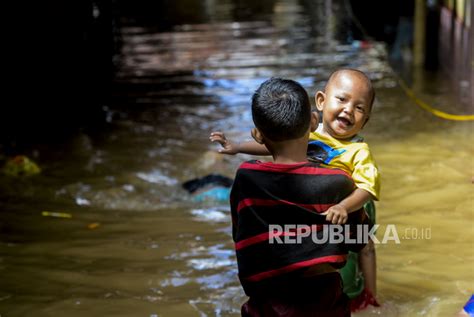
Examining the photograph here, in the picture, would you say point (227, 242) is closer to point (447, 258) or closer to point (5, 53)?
point (447, 258)

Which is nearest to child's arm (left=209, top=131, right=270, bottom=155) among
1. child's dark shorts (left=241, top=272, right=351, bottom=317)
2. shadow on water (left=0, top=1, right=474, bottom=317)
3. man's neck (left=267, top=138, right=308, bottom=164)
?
man's neck (left=267, top=138, right=308, bottom=164)

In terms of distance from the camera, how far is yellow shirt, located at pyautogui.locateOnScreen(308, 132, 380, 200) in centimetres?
270

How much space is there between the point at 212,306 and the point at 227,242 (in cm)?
102

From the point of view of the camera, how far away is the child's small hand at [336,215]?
2.43 metres

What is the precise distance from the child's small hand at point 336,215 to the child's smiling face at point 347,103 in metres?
0.50

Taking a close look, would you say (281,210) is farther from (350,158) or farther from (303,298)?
(350,158)

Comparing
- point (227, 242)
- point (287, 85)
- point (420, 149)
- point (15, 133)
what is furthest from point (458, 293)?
point (15, 133)

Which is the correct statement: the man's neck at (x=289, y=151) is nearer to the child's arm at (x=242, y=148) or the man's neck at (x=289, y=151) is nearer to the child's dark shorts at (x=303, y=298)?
the child's arm at (x=242, y=148)

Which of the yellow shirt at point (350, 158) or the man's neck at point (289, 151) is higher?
the man's neck at point (289, 151)

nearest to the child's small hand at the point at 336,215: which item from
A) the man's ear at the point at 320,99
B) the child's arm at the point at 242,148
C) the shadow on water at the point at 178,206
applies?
the child's arm at the point at 242,148

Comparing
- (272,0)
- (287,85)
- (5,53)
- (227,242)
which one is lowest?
(272,0)

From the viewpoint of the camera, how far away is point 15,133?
8.18 m

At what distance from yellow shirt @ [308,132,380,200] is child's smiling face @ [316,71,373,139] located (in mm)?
57

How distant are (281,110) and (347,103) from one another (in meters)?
0.48
